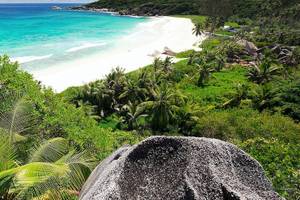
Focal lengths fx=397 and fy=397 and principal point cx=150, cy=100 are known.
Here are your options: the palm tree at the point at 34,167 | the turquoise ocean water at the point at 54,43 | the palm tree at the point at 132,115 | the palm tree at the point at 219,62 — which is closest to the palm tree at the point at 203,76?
the palm tree at the point at 219,62

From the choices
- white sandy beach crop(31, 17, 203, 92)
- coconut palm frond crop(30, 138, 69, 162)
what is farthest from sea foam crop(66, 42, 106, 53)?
coconut palm frond crop(30, 138, 69, 162)

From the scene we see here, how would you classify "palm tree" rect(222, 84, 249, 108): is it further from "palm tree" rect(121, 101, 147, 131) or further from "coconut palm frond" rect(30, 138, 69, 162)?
"coconut palm frond" rect(30, 138, 69, 162)

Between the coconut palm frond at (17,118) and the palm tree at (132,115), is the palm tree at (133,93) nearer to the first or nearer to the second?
the palm tree at (132,115)

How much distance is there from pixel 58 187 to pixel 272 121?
87.4 feet

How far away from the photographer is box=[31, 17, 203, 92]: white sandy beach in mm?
54125

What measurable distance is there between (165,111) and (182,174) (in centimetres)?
2938

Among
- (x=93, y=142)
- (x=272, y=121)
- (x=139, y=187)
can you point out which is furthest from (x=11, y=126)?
(x=272, y=121)

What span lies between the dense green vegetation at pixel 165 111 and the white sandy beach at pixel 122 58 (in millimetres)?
6308

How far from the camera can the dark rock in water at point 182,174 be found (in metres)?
7.95

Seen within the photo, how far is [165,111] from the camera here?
124 ft

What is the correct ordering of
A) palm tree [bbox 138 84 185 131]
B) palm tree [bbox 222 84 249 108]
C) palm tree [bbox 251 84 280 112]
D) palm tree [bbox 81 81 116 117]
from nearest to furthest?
palm tree [bbox 138 84 185 131] → palm tree [bbox 251 84 280 112] → palm tree [bbox 81 81 116 117] → palm tree [bbox 222 84 249 108]

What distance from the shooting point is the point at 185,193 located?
791cm

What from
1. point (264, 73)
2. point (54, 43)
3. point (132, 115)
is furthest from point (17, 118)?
point (54, 43)

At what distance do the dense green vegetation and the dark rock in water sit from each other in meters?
1.67
